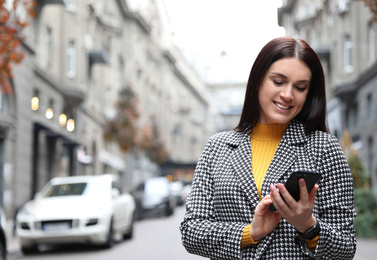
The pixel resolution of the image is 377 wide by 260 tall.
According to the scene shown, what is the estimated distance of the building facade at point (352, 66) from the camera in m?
27.9

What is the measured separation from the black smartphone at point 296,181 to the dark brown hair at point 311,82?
18.8 inches

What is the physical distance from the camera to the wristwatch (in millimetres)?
2090

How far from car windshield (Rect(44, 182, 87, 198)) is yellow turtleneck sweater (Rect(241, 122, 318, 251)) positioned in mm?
12202

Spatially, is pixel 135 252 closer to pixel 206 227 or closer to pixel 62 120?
pixel 206 227

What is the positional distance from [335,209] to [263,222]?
274 mm

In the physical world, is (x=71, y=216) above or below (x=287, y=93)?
below

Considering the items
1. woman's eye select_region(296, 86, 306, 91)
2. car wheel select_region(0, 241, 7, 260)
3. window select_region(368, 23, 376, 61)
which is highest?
window select_region(368, 23, 376, 61)

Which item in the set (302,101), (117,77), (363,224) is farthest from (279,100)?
(117,77)

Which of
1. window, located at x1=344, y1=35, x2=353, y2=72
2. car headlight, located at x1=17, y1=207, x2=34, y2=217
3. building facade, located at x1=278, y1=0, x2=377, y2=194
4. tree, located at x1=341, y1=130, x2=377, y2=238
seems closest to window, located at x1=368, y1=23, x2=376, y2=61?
building facade, located at x1=278, y1=0, x2=377, y2=194

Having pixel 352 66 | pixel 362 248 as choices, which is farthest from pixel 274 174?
pixel 352 66

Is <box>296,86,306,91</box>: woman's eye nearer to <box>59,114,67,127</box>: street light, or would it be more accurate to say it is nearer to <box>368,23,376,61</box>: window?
<box>368,23,376,61</box>: window

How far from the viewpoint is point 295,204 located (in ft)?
6.44

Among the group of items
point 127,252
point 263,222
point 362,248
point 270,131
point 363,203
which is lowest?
point 127,252

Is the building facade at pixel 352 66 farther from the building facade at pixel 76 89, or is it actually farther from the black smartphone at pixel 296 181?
the black smartphone at pixel 296 181
